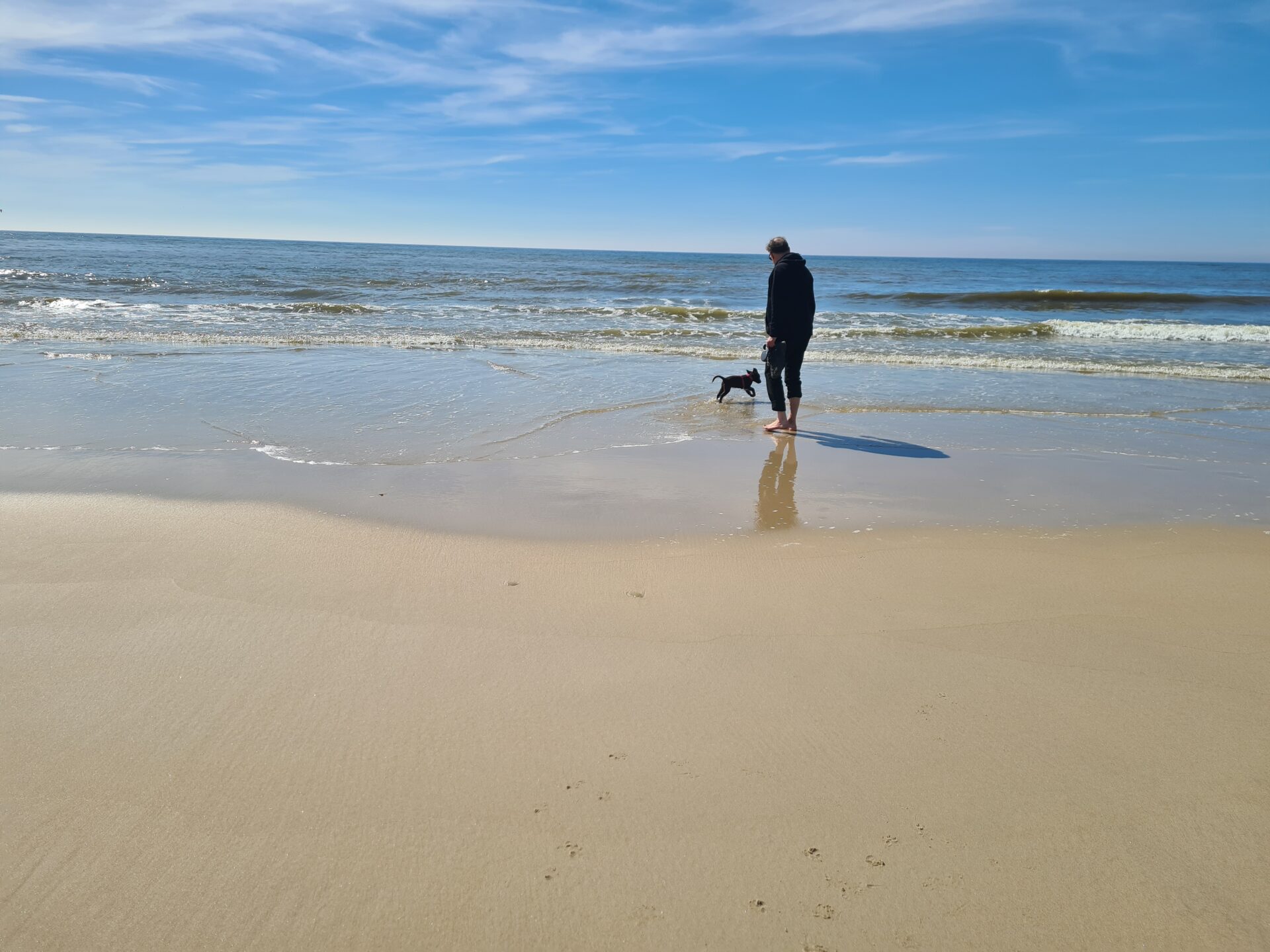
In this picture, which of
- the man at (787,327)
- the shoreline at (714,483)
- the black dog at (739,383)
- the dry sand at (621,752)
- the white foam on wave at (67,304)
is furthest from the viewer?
the white foam on wave at (67,304)

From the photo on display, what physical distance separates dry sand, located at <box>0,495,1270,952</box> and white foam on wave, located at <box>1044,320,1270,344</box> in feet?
55.4

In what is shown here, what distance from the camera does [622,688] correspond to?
2859mm

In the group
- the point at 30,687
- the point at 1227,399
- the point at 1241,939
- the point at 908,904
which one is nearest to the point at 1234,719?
the point at 1241,939

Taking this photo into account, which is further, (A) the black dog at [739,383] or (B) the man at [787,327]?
(A) the black dog at [739,383]

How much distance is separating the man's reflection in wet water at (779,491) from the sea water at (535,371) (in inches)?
27.0

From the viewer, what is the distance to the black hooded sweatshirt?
7766 mm

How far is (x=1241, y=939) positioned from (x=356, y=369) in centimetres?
1025

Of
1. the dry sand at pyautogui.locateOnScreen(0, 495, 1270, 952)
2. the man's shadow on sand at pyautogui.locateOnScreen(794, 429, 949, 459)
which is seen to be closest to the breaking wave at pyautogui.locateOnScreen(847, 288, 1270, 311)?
the man's shadow on sand at pyautogui.locateOnScreen(794, 429, 949, 459)

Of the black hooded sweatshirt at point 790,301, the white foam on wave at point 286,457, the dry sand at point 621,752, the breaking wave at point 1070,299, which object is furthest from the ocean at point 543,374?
the dry sand at point 621,752

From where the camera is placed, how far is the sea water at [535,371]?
7.08m

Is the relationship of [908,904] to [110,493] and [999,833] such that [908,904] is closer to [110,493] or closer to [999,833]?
[999,833]

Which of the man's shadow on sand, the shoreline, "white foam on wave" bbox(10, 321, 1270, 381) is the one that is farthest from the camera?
"white foam on wave" bbox(10, 321, 1270, 381)

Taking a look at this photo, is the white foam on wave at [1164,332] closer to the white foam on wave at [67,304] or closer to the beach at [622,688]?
the beach at [622,688]

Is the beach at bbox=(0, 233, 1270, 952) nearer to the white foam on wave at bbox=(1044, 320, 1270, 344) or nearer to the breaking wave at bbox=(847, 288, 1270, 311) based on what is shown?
the white foam on wave at bbox=(1044, 320, 1270, 344)
